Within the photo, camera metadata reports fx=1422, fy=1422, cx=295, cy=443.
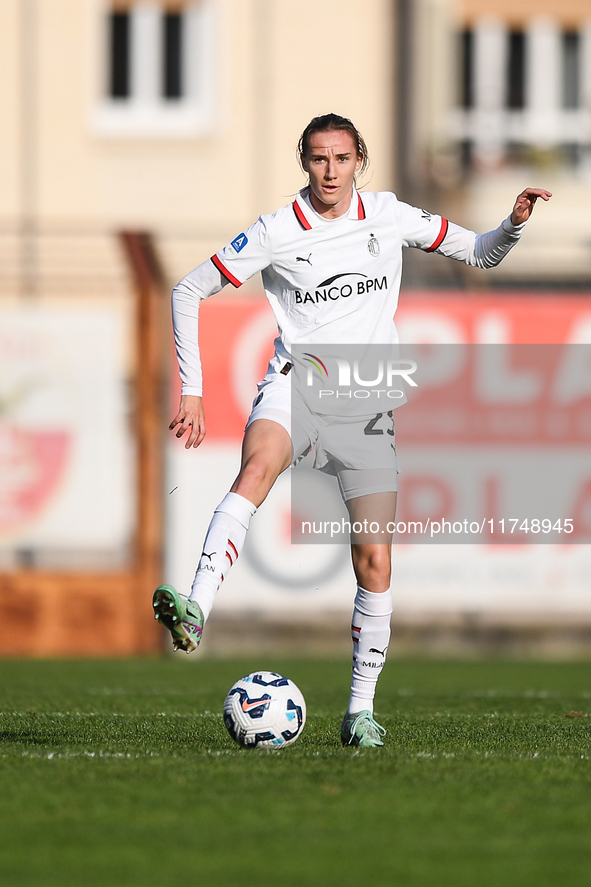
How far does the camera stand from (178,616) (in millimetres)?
4773

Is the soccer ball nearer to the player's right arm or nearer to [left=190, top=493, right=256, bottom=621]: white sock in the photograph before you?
[left=190, top=493, right=256, bottom=621]: white sock

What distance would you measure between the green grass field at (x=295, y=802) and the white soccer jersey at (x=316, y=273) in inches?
59.1

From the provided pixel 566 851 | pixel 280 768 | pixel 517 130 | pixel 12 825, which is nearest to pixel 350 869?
pixel 566 851

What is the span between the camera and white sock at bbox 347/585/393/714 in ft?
18.6

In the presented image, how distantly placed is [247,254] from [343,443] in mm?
821

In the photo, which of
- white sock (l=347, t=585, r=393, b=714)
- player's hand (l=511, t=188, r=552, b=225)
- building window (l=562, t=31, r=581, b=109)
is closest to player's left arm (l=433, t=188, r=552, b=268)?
player's hand (l=511, t=188, r=552, b=225)

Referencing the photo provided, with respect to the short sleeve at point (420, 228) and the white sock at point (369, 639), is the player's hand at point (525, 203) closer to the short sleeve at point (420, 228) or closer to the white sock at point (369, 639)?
the short sleeve at point (420, 228)

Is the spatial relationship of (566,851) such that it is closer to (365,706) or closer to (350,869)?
(350,869)

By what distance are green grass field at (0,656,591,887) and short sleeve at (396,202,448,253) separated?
2.01 m

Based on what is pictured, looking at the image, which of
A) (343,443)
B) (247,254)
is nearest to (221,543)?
(343,443)

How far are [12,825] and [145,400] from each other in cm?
863

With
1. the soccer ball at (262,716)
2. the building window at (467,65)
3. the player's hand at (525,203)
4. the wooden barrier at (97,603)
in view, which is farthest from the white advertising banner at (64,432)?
the building window at (467,65)

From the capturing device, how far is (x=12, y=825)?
3922 millimetres

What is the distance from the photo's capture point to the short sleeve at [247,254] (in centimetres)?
550
